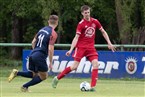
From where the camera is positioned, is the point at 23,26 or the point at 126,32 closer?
the point at 126,32

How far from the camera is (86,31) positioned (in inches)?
517

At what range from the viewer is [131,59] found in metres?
18.9

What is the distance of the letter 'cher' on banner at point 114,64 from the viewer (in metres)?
18.9

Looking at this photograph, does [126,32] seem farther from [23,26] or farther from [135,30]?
[23,26]

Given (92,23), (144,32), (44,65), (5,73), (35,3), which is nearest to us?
(44,65)

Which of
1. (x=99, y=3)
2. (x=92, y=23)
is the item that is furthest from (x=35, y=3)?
(x=92, y=23)

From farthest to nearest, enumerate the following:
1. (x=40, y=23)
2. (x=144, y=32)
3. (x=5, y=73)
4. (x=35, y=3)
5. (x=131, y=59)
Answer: (x=40, y=23), (x=35, y=3), (x=144, y=32), (x=5, y=73), (x=131, y=59)

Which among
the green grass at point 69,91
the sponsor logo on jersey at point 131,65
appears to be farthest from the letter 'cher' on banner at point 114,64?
the green grass at point 69,91

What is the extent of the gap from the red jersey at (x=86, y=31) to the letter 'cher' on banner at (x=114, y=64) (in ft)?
18.8

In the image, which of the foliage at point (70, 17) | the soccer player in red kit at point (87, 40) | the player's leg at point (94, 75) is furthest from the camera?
the foliage at point (70, 17)

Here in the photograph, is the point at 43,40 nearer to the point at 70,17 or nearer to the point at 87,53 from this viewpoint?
the point at 87,53

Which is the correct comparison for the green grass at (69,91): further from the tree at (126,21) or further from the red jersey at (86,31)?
the tree at (126,21)

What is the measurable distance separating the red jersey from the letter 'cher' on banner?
18.8ft

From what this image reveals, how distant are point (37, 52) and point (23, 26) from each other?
37.7m
